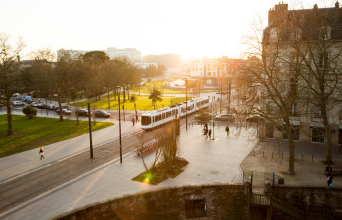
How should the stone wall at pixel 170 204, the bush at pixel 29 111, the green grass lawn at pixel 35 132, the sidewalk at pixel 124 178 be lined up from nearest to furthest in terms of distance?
the stone wall at pixel 170 204, the sidewalk at pixel 124 178, the green grass lawn at pixel 35 132, the bush at pixel 29 111

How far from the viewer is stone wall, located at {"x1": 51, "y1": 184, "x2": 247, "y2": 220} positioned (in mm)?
12031

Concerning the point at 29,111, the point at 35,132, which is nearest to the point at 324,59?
the point at 35,132

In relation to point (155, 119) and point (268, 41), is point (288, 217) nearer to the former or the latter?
point (268, 41)

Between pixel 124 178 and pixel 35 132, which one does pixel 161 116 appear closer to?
pixel 35 132

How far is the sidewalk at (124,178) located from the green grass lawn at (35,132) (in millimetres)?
3210

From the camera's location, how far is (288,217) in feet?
42.1

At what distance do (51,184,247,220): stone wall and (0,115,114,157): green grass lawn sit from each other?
56.8 ft

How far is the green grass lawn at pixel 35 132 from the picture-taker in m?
26.7

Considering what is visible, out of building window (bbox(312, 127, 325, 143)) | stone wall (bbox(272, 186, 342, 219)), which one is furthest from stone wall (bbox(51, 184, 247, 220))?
building window (bbox(312, 127, 325, 143))

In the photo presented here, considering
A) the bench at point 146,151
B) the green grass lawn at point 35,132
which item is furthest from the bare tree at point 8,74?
the bench at point 146,151

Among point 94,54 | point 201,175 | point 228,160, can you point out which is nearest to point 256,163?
point 228,160

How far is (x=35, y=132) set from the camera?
3284 centimetres

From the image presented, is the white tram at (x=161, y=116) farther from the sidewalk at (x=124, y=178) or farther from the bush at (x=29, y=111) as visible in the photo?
the bush at (x=29, y=111)

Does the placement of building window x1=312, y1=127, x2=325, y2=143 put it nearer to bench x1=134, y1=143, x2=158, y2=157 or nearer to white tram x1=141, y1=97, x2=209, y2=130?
bench x1=134, y1=143, x2=158, y2=157
